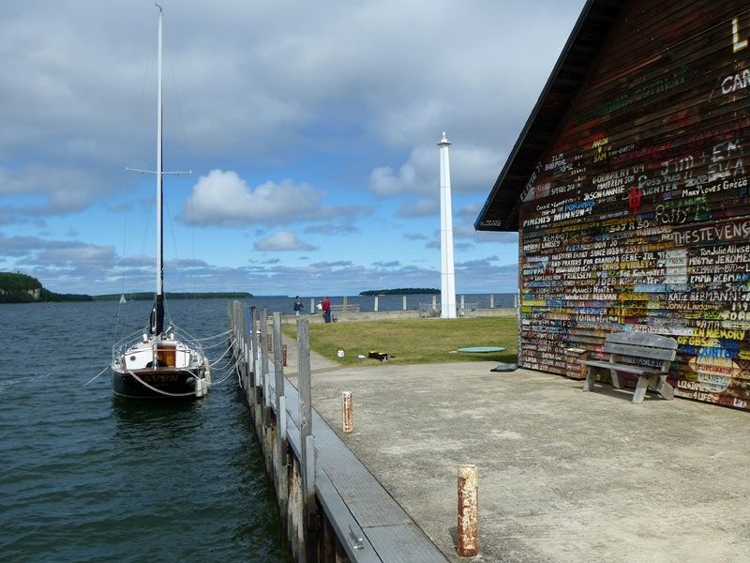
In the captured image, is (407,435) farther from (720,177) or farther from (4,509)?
(4,509)

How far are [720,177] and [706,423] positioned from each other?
4.04 metres

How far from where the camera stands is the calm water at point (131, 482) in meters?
10.2

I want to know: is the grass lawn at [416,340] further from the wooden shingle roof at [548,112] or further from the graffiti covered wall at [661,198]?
the graffiti covered wall at [661,198]

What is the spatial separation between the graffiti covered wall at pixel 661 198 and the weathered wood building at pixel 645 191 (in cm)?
2

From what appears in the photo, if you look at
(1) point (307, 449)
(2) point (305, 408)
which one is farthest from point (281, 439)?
(1) point (307, 449)

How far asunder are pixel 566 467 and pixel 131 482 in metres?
9.81

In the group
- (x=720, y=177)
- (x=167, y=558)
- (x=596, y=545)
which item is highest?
(x=720, y=177)

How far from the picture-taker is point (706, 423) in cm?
937

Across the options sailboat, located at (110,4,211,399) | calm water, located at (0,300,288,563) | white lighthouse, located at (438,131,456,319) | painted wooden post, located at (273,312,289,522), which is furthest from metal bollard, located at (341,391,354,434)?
white lighthouse, located at (438,131,456,319)

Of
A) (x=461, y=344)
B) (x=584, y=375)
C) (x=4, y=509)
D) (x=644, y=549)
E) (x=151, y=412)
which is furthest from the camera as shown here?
(x=461, y=344)

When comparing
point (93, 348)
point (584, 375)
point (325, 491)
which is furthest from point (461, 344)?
point (93, 348)

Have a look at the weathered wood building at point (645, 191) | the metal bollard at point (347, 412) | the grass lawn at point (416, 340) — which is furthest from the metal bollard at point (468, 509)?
the grass lawn at point (416, 340)

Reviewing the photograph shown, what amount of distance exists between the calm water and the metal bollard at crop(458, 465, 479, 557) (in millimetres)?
5325

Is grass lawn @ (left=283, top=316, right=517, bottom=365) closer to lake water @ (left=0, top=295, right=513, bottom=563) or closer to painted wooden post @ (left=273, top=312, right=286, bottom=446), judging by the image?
lake water @ (left=0, top=295, right=513, bottom=563)
